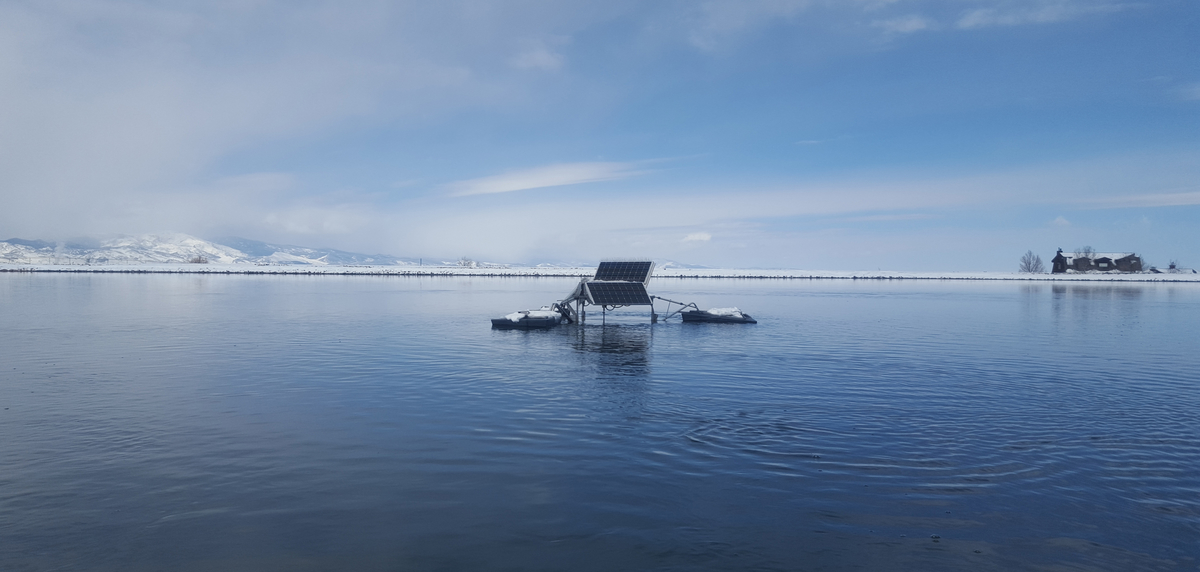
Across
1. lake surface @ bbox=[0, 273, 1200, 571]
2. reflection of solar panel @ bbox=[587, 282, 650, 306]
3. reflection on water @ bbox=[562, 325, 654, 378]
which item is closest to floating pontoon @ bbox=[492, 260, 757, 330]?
reflection of solar panel @ bbox=[587, 282, 650, 306]

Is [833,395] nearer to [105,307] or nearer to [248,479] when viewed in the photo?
[248,479]

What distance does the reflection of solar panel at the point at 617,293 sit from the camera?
40403mm

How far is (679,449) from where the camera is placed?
12.9m

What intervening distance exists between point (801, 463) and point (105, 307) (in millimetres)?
53493

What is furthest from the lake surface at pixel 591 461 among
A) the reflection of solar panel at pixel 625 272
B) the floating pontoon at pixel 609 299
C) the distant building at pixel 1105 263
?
the distant building at pixel 1105 263

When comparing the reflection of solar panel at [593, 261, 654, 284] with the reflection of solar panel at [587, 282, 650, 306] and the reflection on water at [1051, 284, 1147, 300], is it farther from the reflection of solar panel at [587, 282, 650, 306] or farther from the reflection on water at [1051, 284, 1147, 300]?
the reflection on water at [1051, 284, 1147, 300]

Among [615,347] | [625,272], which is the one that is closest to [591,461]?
[615,347]

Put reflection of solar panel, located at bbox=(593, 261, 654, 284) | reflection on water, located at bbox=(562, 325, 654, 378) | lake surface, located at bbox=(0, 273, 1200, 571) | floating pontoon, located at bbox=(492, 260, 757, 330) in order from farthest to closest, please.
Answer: reflection of solar panel, located at bbox=(593, 261, 654, 284), floating pontoon, located at bbox=(492, 260, 757, 330), reflection on water, located at bbox=(562, 325, 654, 378), lake surface, located at bbox=(0, 273, 1200, 571)

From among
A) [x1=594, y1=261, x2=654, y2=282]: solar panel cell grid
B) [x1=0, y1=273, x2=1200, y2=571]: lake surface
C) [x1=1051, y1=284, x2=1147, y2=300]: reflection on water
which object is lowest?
[x1=0, y1=273, x2=1200, y2=571]: lake surface

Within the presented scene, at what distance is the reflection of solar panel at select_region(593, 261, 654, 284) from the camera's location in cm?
4338

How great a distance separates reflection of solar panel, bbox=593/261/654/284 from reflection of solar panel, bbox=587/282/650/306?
1603 mm

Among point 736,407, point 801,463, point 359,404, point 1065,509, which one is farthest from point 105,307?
point 1065,509

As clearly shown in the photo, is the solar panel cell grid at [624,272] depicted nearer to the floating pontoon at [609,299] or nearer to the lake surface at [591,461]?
the floating pontoon at [609,299]

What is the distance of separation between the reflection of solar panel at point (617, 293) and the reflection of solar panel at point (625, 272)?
160cm
